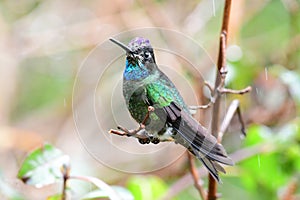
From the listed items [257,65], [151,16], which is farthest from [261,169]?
[151,16]

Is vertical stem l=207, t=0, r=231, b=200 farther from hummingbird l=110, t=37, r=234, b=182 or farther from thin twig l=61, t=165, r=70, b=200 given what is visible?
thin twig l=61, t=165, r=70, b=200

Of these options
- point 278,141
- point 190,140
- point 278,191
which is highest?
point 190,140

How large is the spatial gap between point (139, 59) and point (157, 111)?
0.06 m

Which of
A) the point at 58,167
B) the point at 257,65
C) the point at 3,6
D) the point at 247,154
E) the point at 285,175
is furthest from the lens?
the point at 3,6

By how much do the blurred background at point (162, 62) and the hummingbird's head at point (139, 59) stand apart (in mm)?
1247

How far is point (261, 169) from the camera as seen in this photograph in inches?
82.8

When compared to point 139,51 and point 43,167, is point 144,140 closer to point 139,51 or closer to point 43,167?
point 139,51

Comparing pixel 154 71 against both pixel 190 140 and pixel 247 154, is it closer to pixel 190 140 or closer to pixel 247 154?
pixel 190 140

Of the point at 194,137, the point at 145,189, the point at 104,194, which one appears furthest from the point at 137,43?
the point at 145,189

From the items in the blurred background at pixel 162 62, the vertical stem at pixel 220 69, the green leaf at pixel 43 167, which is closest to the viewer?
the vertical stem at pixel 220 69

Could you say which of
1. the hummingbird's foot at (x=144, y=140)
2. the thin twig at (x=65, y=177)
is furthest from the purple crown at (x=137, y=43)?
the thin twig at (x=65, y=177)

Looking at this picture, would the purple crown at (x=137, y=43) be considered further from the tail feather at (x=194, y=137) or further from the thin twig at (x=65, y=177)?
the thin twig at (x=65, y=177)

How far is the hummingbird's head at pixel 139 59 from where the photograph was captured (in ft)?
2.06

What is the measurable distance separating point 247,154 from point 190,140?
1.33 metres
